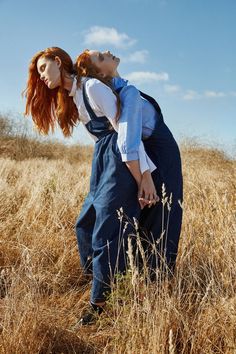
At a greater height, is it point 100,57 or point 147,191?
point 100,57

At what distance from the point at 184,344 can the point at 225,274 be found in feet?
1.64

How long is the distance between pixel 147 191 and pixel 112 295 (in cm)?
48

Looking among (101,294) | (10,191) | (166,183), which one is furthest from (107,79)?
(10,191)

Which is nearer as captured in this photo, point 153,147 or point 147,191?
point 147,191

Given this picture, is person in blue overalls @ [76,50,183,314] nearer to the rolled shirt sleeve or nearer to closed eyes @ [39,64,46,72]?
the rolled shirt sleeve

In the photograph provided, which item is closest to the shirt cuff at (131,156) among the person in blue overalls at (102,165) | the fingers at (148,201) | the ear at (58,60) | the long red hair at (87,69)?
the person in blue overalls at (102,165)

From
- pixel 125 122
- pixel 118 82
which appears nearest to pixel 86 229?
pixel 125 122

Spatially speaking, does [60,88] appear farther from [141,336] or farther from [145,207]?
[141,336]

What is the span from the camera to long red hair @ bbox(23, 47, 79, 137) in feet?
6.88

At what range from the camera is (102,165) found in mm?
2057

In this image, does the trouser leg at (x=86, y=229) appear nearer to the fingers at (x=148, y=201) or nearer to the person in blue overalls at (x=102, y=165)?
the person in blue overalls at (x=102, y=165)

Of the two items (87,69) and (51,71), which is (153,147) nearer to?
(87,69)

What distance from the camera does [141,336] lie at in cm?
152

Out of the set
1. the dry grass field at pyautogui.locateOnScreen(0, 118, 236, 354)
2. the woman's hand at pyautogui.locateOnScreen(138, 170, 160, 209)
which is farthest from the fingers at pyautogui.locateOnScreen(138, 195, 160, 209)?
the dry grass field at pyautogui.locateOnScreen(0, 118, 236, 354)
